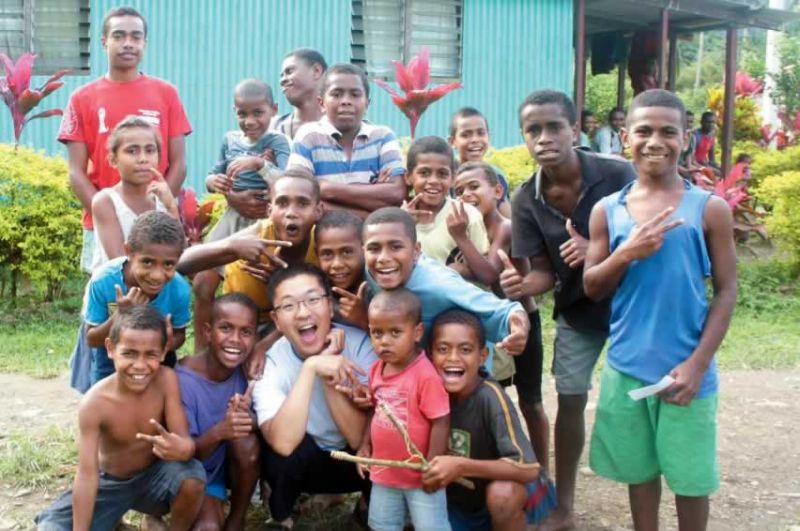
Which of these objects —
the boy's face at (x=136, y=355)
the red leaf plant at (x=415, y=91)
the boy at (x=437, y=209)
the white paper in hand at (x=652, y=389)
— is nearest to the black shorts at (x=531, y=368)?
the boy at (x=437, y=209)

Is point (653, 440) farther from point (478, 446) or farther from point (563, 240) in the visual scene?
point (563, 240)

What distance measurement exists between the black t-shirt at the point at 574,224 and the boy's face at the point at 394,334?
73 centimetres

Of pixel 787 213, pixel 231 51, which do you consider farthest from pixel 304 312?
pixel 231 51

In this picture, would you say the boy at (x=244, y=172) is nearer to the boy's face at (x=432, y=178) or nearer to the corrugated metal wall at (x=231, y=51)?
the boy's face at (x=432, y=178)

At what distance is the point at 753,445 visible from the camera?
15.1 feet

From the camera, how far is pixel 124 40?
438 cm

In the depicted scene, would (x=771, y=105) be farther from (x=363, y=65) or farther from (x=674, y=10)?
(x=363, y=65)

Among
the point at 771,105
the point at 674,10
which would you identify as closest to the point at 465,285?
the point at 674,10

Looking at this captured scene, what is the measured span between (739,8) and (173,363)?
12026 millimetres

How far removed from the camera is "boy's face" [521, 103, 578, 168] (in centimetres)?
330

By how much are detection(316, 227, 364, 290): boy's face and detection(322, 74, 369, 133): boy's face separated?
2.52 ft

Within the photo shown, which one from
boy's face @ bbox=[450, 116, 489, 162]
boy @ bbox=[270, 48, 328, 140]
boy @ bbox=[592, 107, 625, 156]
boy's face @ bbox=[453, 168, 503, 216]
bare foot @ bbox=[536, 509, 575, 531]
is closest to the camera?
bare foot @ bbox=[536, 509, 575, 531]

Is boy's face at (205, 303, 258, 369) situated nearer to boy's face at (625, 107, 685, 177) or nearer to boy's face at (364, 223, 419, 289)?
boy's face at (364, 223, 419, 289)

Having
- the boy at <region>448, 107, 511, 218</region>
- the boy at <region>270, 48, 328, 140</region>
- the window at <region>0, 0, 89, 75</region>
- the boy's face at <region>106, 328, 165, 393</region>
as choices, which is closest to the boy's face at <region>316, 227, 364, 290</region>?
the boy's face at <region>106, 328, 165, 393</region>
